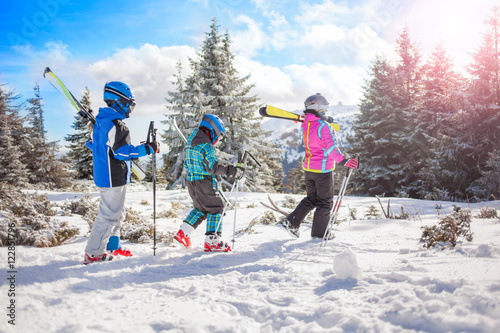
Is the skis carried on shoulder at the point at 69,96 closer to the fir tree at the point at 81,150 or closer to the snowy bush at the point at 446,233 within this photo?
the snowy bush at the point at 446,233

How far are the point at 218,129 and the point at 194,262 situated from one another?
6.29ft

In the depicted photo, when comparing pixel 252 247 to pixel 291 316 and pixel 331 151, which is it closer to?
pixel 331 151

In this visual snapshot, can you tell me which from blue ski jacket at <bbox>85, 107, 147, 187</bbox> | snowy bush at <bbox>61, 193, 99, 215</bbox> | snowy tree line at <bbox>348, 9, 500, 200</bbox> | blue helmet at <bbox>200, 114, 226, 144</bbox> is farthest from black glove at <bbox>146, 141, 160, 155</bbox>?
snowy tree line at <bbox>348, 9, 500, 200</bbox>

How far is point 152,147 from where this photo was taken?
3721 mm

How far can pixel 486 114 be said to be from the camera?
47.2 ft

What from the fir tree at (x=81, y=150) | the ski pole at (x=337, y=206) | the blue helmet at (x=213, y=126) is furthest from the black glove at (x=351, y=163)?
the fir tree at (x=81, y=150)

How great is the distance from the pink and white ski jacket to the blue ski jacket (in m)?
2.65

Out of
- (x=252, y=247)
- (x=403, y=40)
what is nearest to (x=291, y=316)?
(x=252, y=247)

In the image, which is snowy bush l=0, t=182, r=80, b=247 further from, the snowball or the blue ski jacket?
the snowball

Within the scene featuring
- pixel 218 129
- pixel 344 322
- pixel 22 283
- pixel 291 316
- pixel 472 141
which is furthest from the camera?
pixel 472 141

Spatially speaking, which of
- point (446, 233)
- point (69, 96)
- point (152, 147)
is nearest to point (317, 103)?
point (446, 233)

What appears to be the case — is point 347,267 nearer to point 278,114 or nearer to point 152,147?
point 152,147

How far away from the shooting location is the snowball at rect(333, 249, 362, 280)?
258 centimetres

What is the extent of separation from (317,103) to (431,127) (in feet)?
54.1
